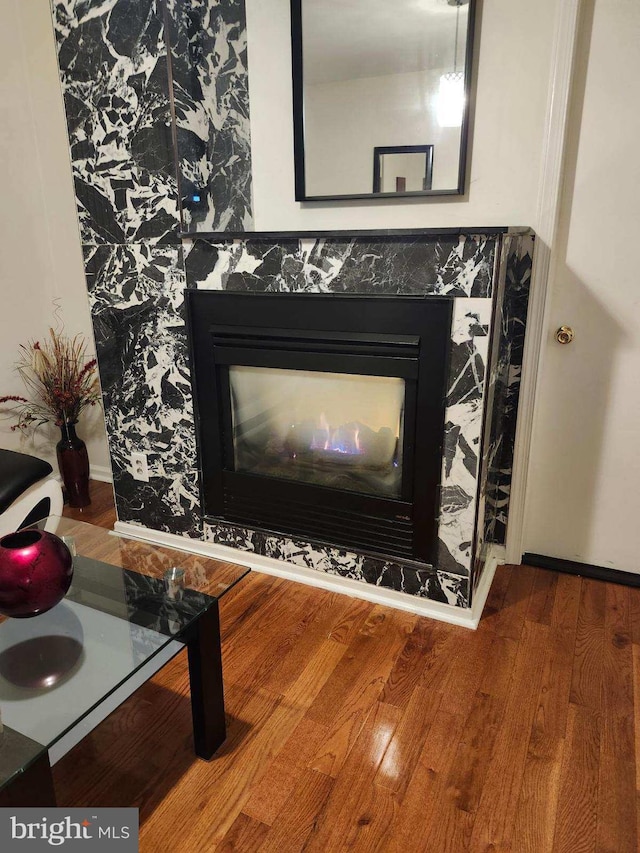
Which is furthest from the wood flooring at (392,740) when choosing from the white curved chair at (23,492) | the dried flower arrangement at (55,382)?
the dried flower arrangement at (55,382)

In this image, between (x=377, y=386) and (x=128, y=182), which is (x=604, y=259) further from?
(x=128, y=182)

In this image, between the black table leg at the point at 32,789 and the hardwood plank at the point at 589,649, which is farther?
the hardwood plank at the point at 589,649

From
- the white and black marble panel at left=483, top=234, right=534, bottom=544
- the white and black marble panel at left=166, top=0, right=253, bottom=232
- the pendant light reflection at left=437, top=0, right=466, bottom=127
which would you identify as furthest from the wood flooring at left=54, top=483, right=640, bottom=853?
the pendant light reflection at left=437, top=0, right=466, bottom=127

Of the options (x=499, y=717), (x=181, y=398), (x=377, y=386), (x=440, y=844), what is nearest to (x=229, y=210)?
(x=181, y=398)

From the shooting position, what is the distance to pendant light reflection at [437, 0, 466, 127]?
1938 mm

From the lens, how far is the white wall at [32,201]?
2.71 meters

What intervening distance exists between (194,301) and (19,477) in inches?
35.1

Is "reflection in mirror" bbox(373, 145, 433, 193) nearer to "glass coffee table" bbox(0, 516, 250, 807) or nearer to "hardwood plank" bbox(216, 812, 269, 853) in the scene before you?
"glass coffee table" bbox(0, 516, 250, 807)

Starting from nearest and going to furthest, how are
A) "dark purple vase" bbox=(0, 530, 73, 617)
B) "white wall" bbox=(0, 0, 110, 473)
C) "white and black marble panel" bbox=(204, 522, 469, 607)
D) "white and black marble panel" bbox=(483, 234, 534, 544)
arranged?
"dark purple vase" bbox=(0, 530, 73, 617) < "white and black marble panel" bbox=(483, 234, 534, 544) < "white and black marble panel" bbox=(204, 522, 469, 607) < "white wall" bbox=(0, 0, 110, 473)

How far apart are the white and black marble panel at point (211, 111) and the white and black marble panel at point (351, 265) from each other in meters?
0.24

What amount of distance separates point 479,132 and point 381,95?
375mm

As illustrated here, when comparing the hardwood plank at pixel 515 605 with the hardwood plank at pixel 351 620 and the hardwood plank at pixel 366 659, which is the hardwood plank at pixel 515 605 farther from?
the hardwood plank at pixel 351 620

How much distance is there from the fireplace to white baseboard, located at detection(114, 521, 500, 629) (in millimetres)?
142

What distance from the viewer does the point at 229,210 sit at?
2355 millimetres
